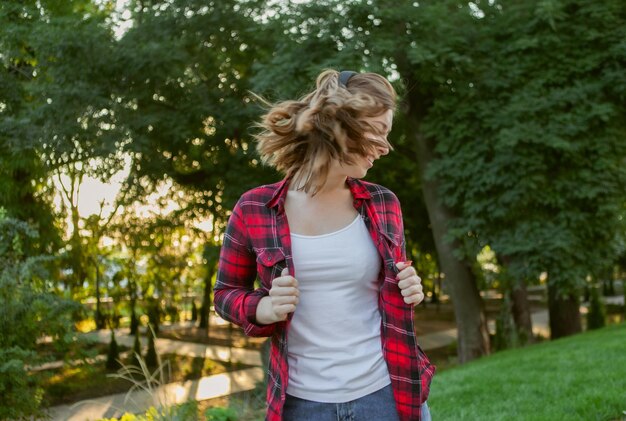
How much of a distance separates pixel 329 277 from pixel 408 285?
0.68 feet

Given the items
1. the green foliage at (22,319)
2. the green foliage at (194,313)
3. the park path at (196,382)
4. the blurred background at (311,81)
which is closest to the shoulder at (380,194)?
the park path at (196,382)

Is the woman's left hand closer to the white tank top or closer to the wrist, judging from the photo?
the white tank top

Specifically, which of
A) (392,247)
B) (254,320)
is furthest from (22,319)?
(392,247)

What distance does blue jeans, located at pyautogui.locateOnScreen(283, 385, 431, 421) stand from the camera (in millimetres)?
1932

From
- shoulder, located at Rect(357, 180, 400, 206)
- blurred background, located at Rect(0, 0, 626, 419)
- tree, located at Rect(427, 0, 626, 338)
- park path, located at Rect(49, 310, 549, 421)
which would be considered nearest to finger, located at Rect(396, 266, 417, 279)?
shoulder, located at Rect(357, 180, 400, 206)

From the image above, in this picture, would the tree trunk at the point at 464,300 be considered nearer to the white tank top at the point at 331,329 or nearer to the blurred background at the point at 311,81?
the blurred background at the point at 311,81

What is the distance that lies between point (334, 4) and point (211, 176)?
504cm

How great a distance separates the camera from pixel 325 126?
190 cm

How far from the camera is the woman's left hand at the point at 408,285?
6.30ft

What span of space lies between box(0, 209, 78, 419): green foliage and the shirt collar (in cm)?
753

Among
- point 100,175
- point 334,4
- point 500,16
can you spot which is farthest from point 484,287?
point 100,175

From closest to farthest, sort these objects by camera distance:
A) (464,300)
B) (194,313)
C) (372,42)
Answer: (372,42) < (464,300) < (194,313)

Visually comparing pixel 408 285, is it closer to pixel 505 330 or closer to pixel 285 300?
pixel 285 300

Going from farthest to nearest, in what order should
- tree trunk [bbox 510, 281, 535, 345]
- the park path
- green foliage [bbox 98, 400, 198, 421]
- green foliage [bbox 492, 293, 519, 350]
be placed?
tree trunk [bbox 510, 281, 535, 345] → green foliage [bbox 492, 293, 519, 350] → the park path → green foliage [bbox 98, 400, 198, 421]
